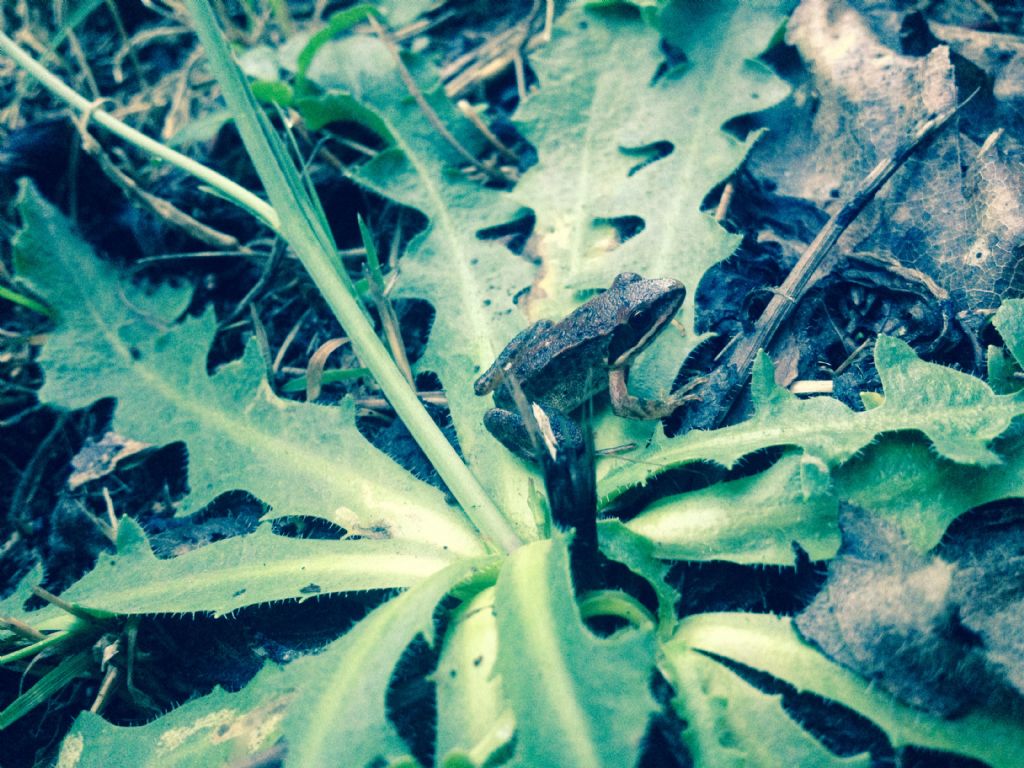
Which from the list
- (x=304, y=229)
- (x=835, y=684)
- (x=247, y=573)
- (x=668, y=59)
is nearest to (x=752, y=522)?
(x=835, y=684)

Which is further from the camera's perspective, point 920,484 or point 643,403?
point 643,403

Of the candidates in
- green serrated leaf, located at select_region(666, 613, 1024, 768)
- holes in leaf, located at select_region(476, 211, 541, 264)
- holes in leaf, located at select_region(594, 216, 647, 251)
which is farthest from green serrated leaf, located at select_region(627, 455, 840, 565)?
holes in leaf, located at select_region(476, 211, 541, 264)

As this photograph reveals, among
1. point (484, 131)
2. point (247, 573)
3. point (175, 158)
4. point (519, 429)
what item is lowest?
point (247, 573)

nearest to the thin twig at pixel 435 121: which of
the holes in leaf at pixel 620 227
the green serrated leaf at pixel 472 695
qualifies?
the holes in leaf at pixel 620 227

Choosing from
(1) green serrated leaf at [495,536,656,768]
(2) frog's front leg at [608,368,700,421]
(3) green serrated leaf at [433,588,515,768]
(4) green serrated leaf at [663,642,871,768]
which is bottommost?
(4) green serrated leaf at [663,642,871,768]

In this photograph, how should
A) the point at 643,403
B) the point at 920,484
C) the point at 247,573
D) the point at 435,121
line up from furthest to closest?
the point at 435,121 < the point at 643,403 < the point at 247,573 < the point at 920,484

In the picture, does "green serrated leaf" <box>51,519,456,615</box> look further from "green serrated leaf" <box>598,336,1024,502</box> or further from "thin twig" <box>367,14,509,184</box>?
"thin twig" <box>367,14,509,184</box>

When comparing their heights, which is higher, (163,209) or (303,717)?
(163,209)

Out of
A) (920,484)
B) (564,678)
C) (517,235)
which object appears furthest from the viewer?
(517,235)

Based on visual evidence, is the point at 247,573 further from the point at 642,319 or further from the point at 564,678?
the point at 642,319
